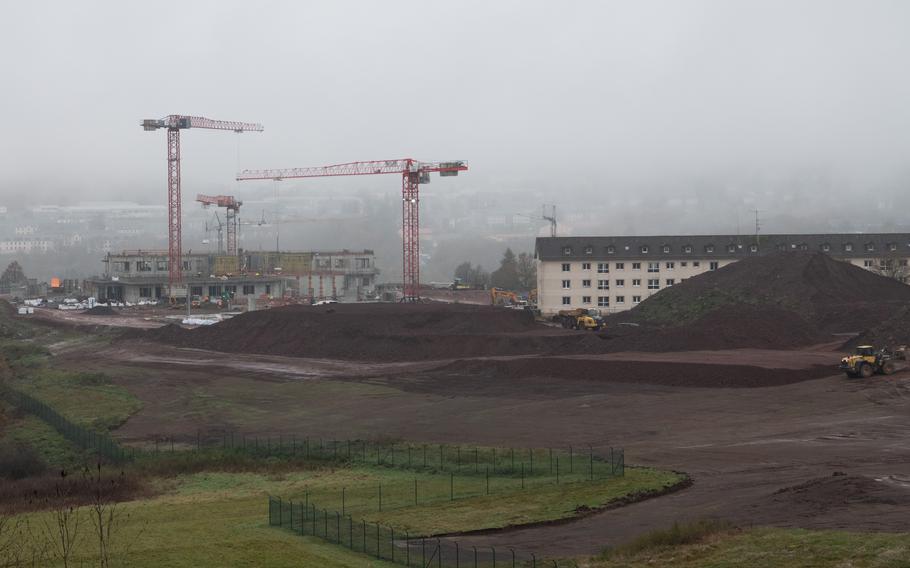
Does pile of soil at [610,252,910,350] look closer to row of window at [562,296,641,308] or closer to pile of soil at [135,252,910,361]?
pile of soil at [135,252,910,361]

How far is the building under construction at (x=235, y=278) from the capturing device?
532ft

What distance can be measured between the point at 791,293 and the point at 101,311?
→ 90125 millimetres

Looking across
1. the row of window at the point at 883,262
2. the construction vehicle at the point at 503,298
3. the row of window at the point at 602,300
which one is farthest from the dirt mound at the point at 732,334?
the construction vehicle at the point at 503,298

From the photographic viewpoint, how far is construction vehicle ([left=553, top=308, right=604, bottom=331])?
94188mm

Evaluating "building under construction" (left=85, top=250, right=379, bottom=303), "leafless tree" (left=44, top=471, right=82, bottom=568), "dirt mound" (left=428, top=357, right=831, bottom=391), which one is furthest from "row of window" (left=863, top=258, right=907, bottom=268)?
"leafless tree" (left=44, top=471, right=82, bottom=568)

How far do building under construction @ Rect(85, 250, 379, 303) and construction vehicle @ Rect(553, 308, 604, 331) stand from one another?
5831 centimetres

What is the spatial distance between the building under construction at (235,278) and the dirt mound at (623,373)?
80.9 metres

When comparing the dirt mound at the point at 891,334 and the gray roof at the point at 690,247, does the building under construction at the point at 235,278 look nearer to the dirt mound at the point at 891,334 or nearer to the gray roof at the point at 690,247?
the gray roof at the point at 690,247

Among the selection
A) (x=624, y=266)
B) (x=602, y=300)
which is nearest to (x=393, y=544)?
(x=624, y=266)

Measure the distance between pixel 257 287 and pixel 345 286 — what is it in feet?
51.3

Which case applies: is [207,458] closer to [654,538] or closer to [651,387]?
[654,538]

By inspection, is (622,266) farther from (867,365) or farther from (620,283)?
(867,365)

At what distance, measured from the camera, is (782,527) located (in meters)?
28.6

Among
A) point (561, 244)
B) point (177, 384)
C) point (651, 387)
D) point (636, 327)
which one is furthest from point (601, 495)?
point (561, 244)
